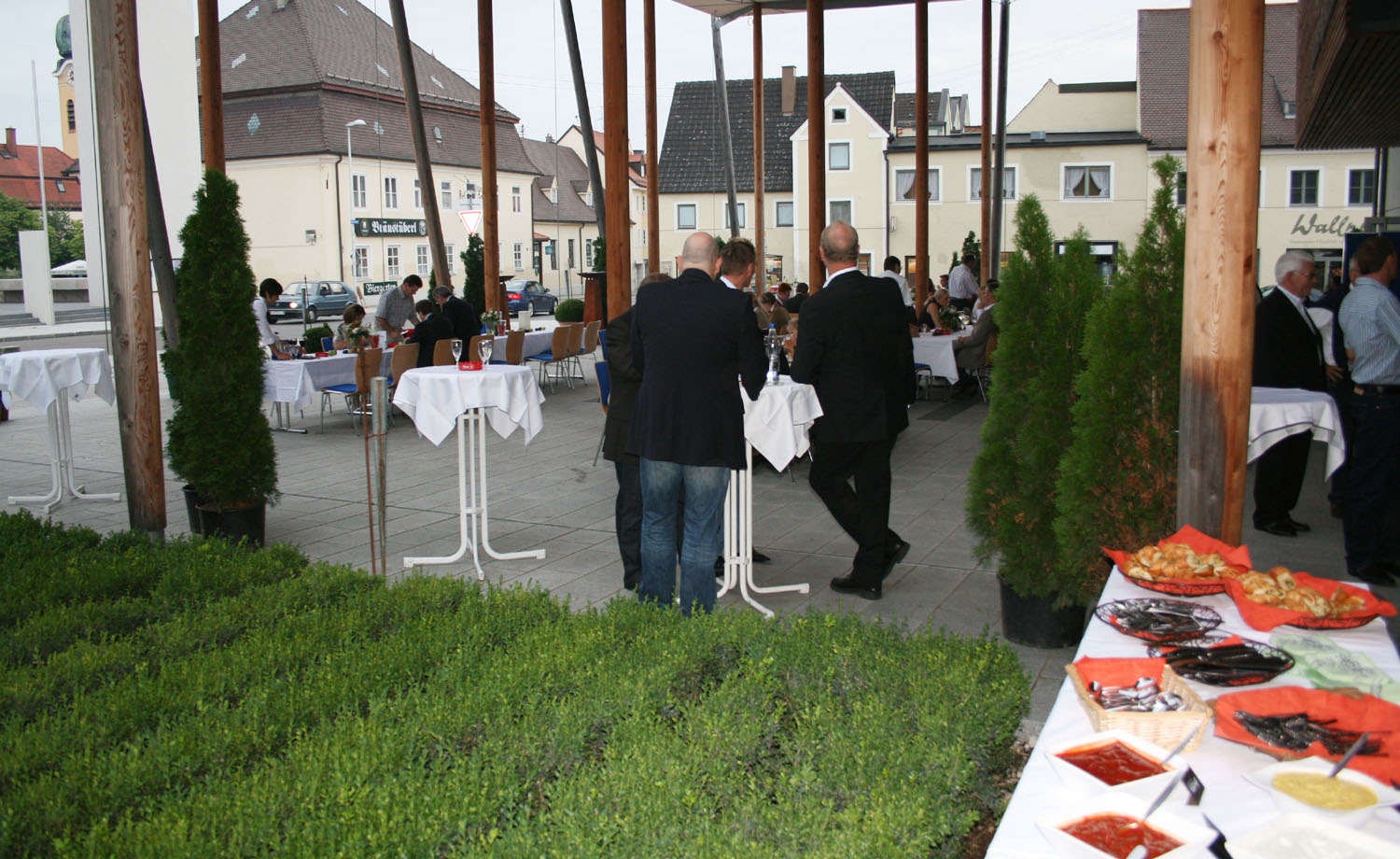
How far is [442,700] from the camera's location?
2.95 m

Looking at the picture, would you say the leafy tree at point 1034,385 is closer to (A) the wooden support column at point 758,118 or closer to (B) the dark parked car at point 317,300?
(A) the wooden support column at point 758,118

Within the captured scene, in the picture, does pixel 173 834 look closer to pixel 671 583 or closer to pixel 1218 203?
pixel 671 583

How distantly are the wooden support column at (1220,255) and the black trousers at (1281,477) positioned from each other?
3.09 metres

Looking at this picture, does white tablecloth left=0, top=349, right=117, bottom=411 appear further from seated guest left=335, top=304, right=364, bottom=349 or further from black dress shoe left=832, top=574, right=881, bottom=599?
black dress shoe left=832, top=574, right=881, bottom=599

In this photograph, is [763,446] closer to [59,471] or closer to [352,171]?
[59,471]

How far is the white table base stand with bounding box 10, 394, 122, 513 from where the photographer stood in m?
7.95

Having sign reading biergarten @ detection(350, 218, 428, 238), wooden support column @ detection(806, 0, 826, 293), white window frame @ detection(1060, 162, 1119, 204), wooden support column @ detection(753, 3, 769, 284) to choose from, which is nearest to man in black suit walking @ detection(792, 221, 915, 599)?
wooden support column @ detection(806, 0, 826, 293)

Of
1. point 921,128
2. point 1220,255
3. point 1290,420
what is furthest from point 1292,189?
point 1220,255

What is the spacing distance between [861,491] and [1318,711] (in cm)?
338

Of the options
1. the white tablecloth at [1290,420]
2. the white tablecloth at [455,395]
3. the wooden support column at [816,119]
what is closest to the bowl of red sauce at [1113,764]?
the white tablecloth at [1290,420]

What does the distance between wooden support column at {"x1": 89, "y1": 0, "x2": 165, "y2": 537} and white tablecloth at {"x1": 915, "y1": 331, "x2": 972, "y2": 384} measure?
7922mm

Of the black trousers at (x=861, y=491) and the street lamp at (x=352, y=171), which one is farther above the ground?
the street lamp at (x=352, y=171)

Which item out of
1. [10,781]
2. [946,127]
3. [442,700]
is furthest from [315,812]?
[946,127]

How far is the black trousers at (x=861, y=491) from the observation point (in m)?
A: 5.35
